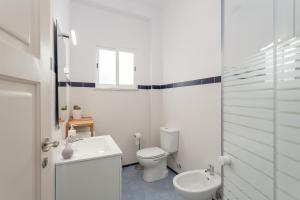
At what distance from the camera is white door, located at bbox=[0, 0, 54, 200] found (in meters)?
0.51

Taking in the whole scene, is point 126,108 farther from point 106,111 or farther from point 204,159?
point 204,159

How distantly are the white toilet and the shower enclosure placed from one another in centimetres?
128

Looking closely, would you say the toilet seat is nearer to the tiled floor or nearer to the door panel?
the tiled floor

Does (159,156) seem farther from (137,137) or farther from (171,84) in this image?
(171,84)

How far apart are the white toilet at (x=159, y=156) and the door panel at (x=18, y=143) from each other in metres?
1.64

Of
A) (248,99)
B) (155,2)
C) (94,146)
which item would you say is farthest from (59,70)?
(155,2)

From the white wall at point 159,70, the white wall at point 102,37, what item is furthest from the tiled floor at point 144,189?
the white wall at point 102,37

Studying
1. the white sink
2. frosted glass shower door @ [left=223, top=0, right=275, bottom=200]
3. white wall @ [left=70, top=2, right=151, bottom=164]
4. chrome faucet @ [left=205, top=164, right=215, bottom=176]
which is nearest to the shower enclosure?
frosted glass shower door @ [left=223, top=0, right=275, bottom=200]

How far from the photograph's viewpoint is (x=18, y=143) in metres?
0.60

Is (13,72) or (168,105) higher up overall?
(13,72)

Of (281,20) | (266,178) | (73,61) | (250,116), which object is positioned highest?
(73,61)

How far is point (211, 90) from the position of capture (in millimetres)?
1812

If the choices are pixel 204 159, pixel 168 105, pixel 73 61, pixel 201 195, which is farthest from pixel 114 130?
pixel 201 195

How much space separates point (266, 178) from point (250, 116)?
0.30m
